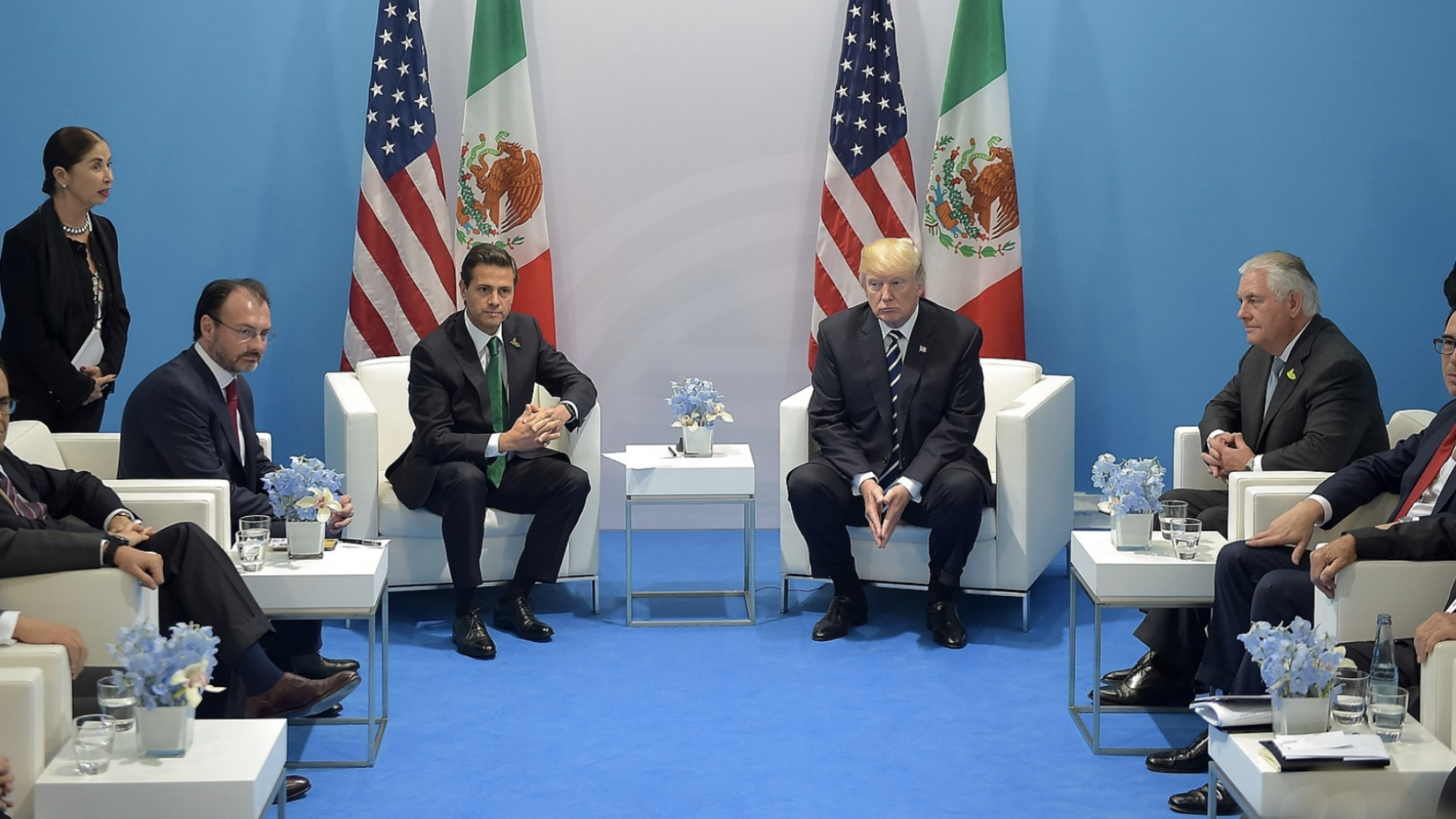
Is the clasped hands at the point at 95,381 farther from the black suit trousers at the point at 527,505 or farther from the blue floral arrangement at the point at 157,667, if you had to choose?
the blue floral arrangement at the point at 157,667

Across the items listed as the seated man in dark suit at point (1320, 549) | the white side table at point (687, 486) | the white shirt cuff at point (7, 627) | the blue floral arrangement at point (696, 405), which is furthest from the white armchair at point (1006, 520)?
the white shirt cuff at point (7, 627)

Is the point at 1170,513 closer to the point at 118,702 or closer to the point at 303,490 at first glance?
the point at 303,490

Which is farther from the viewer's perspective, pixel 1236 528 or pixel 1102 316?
pixel 1102 316

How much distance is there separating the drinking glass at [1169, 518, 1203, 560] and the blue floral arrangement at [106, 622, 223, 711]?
2.62 metres

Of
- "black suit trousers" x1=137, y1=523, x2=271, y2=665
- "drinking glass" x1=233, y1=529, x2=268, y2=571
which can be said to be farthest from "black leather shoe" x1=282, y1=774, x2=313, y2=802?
"drinking glass" x1=233, y1=529, x2=268, y2=571

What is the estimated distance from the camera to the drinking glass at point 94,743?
296cm

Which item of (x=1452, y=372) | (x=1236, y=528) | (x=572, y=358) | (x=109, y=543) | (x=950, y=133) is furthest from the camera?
(x=572, y=358)

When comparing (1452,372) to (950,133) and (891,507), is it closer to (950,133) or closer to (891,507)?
(891,507)

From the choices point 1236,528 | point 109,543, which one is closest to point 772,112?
point 1236,528

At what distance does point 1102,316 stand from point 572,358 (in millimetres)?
2418

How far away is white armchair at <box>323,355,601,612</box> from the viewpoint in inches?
212

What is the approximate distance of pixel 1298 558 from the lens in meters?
4.08

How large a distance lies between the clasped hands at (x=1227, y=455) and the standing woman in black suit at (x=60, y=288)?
3734 millimetres

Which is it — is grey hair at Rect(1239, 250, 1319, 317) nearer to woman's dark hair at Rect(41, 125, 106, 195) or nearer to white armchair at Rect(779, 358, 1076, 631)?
white armchair at Rect(779, 358, 1076, 631)
